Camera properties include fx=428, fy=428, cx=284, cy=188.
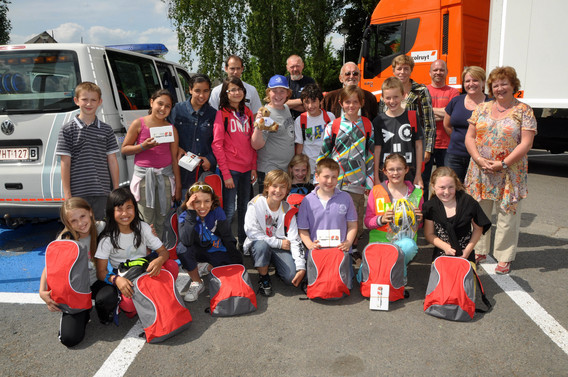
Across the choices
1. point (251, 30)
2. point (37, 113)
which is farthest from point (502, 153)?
point (251, 30)

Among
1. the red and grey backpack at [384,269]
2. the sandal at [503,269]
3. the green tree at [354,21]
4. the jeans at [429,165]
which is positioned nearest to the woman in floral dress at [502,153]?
the sandal at [503,269]

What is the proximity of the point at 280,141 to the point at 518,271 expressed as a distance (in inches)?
102

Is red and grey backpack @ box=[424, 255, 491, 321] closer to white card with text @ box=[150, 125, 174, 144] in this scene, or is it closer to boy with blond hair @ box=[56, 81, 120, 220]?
white card with text @ box=[150, 125, 174, 144]

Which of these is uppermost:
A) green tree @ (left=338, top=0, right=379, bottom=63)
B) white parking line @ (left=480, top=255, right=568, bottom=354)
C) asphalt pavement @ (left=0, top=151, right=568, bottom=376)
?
green tree @ (left=338, top=0, right=379, bottom=63)

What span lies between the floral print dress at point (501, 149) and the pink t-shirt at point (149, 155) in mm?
2921

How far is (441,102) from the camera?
5.03 metres

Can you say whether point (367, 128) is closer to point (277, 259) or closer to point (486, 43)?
point (277, 259)

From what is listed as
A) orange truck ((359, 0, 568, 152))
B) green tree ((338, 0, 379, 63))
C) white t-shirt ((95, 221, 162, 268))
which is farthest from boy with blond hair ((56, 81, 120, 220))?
green tree ((338, 0, 379, 63))

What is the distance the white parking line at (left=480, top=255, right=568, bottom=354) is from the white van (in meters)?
3.77

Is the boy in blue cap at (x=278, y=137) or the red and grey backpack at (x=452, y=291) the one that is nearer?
the red and grey backpack at (x=452, y=291)

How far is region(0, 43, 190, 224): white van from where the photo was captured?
3.99 m

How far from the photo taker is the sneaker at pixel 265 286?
3603mm

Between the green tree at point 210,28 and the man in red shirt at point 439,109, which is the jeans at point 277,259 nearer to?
the man in red shirt at point 439,109

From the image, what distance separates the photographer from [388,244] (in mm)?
3559
